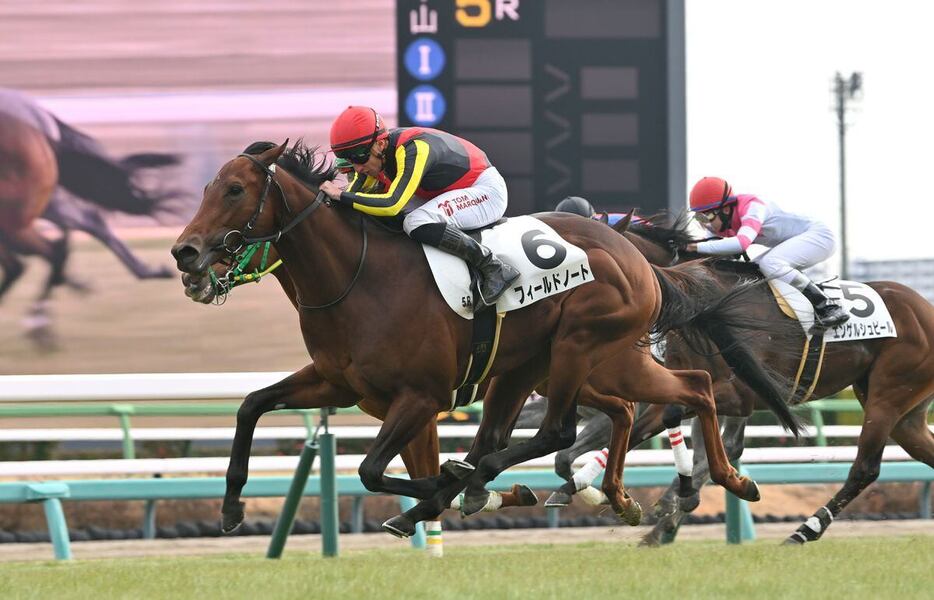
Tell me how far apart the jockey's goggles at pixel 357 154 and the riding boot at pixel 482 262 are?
15.2 inches

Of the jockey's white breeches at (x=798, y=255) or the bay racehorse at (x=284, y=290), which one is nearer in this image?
the bay racehorse at (x=284, y=290)

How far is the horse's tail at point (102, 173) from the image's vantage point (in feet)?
33.9

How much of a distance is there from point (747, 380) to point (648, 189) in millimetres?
2787

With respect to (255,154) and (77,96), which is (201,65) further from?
(255,154)

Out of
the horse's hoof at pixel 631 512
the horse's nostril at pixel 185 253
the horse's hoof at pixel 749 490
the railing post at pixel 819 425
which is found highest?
the horse's nostril at pixel 185 253

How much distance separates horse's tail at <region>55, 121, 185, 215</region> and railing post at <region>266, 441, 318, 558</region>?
4.31 m

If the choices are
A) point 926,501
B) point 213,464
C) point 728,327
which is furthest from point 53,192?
point 926,501

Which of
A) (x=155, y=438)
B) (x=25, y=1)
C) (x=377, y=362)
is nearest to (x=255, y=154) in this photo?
(x=377, y=362)

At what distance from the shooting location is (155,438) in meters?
9.05

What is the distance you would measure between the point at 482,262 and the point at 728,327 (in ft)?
5.54

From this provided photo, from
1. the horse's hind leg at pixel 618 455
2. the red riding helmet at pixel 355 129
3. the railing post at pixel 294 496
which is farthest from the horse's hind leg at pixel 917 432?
the red riding helmet at pixel 355 129

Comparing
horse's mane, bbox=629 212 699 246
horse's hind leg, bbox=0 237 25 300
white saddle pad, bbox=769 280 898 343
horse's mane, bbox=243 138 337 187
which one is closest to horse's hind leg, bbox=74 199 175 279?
horse's hind leg, bbox=0 237 25 300

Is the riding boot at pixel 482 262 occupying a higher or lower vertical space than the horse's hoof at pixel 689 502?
higher

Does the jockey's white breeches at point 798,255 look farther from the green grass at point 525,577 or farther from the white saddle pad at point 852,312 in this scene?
the green grass at point 525,577
